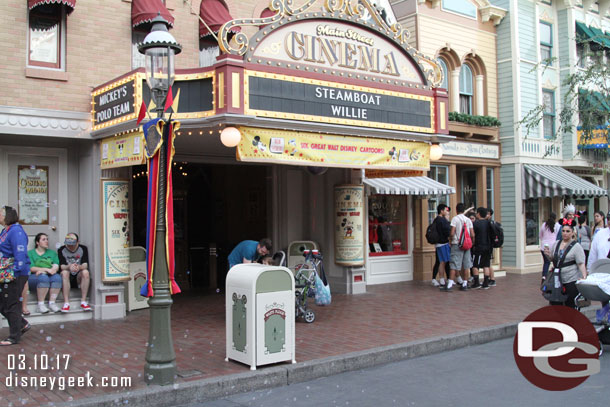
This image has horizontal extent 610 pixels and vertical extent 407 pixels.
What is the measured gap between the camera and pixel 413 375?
719 centimetres

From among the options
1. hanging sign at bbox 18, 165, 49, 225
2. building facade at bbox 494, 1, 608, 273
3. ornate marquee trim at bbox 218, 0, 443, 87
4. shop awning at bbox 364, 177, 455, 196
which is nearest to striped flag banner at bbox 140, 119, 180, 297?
ornate marquee trim at bbox 218, 0, 443, 87

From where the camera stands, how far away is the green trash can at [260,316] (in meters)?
6.92

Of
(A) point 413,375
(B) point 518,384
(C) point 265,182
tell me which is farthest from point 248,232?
(B) point 518,384

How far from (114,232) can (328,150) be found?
3914 mm

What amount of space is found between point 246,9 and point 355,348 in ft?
24.4

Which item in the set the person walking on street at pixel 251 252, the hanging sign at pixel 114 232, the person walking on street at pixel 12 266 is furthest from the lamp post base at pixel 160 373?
the hanging sign at pixel 114 232

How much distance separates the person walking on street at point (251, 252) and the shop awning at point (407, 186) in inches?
204

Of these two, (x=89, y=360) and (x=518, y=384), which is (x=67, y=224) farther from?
(x=518, y=384)

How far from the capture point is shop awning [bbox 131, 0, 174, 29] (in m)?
10.4

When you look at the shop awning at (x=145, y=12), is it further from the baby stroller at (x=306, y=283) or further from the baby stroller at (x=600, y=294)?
the baby stroller at (x=600, y=294)

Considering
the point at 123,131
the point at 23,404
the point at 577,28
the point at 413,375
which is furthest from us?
the point at 577,28

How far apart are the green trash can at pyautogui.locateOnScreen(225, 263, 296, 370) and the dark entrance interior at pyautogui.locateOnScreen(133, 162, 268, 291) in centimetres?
693

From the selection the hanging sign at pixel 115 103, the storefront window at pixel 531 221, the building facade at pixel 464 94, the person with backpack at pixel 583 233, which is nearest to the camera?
the hanging sign at pixel 115 103

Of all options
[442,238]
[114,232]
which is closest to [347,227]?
[442,238]
